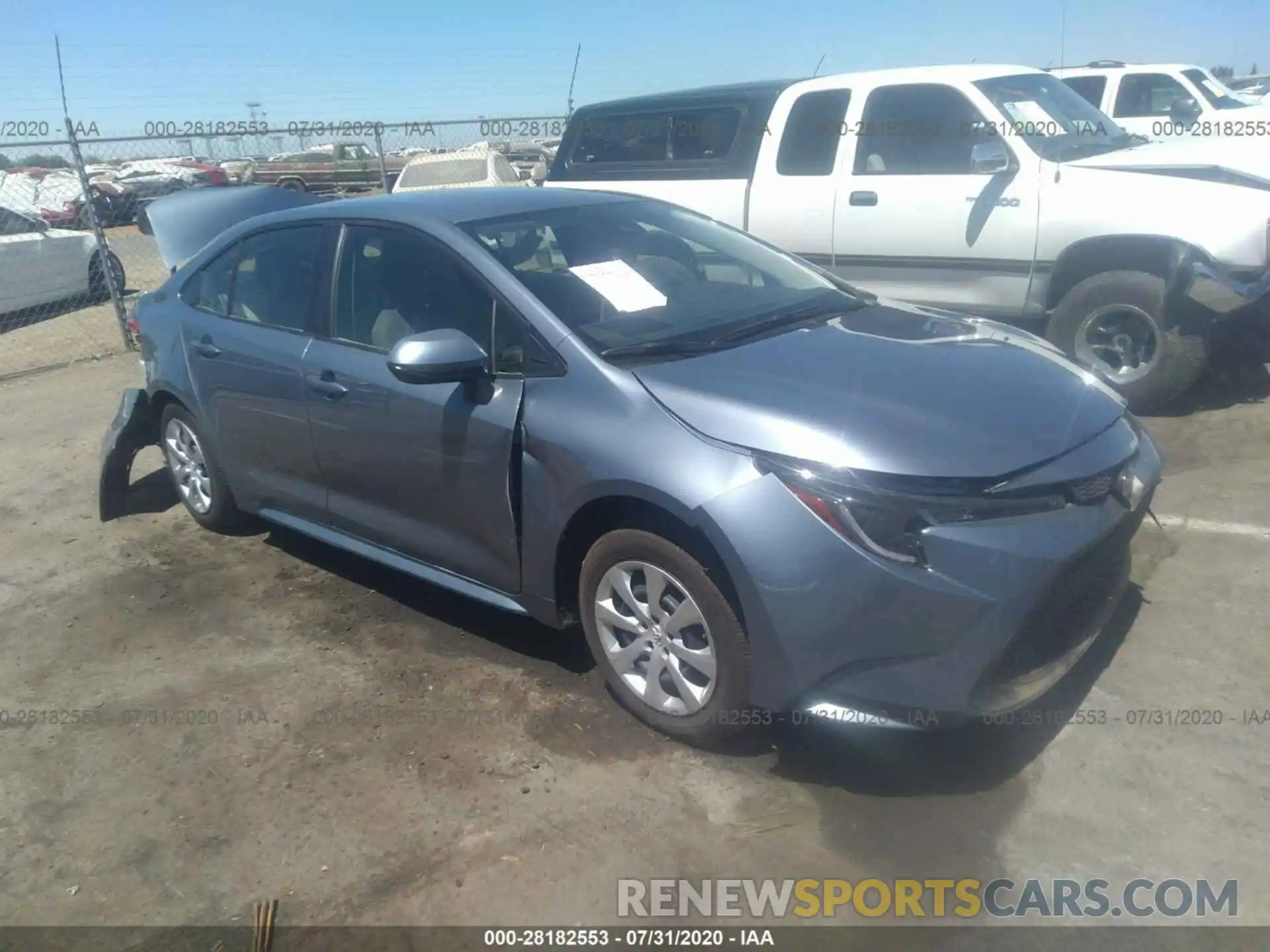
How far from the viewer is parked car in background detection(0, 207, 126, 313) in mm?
11625

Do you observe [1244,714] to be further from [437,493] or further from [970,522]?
[437,493]

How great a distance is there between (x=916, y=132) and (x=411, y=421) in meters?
4.51

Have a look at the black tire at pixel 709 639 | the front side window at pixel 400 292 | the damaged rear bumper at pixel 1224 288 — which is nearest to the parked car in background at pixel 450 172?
the damaged rear bumper at pixel 1224 288

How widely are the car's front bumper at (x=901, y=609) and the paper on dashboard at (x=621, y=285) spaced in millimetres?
1087

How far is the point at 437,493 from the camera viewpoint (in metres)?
3.80

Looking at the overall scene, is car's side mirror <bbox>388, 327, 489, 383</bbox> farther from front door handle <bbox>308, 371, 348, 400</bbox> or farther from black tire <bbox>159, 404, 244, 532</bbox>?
black tire <bbox>159, 404, 244, 532</bbox>

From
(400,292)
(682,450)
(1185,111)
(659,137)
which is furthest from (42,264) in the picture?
(1185,111)

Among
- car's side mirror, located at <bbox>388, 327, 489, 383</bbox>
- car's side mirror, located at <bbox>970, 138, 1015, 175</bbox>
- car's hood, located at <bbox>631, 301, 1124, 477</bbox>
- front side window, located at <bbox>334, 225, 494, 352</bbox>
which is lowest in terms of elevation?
car's hood, located at <bbox>631, 301, 1124, 477</bbox>

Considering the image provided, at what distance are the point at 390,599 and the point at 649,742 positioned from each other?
167cm

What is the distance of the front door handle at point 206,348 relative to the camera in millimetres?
4781

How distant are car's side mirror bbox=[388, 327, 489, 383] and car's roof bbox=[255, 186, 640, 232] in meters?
0.69

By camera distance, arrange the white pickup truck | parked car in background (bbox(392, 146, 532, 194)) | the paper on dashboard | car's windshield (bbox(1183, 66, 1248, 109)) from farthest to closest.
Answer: parked car in background (bbox(392, 146, 532, 194))
car's windshield (bbox(1183, 66, 1248, 109))
the white pickup truck
the paper on dashboard

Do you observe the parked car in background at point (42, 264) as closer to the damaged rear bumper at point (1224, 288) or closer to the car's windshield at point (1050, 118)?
the car's windshield at point (1050, 118)

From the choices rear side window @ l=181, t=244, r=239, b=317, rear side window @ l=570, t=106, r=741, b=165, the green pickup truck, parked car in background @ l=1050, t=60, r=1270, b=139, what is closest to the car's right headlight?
rear side window @ l=181, t=244, r=239, b=317
